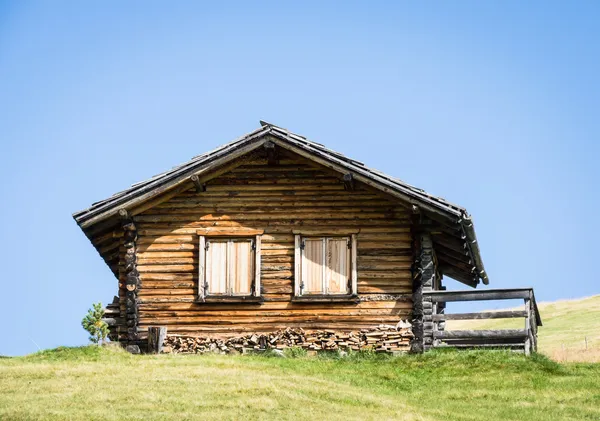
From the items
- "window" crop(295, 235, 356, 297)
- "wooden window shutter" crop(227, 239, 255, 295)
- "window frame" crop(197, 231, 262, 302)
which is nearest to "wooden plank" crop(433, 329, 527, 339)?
"window" crop(295, 235, 356, 297)

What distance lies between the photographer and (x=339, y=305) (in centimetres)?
2922

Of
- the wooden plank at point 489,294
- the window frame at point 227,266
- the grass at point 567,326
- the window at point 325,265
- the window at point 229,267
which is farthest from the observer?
the grass at point 567,326

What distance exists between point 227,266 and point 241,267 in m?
0.37

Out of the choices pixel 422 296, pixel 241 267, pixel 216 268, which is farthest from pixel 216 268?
pixel 422 296

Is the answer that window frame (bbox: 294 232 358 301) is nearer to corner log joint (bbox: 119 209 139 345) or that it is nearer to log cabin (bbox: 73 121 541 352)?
log cabin (bbox: 73 121 541 352)

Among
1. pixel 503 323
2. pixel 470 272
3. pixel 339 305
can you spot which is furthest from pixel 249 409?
pixel 503 323

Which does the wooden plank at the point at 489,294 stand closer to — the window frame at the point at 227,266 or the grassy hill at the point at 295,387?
the grassy hill at the point at 295,387

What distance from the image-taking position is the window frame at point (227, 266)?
2945cm

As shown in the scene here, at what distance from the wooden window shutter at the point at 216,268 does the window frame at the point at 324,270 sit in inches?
73.4

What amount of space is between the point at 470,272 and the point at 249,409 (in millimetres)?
13850

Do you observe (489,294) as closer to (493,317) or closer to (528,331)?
(493,317)

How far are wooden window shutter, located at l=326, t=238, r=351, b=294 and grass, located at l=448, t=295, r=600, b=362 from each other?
37.9 feet

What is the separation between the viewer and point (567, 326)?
54.8m

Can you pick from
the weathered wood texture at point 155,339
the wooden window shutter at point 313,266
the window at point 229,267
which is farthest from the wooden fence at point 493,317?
the weathered wood texture at point 155,339
